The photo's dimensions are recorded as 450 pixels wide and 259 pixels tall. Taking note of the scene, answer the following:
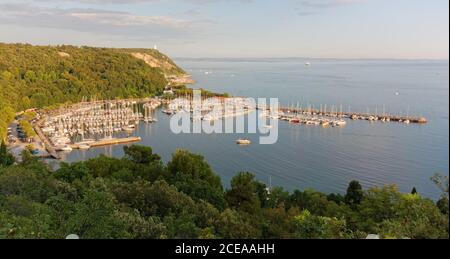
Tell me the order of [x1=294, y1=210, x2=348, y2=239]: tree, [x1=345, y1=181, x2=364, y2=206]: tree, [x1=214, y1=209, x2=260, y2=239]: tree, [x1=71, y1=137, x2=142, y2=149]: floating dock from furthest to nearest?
1. [x1=71, y1=137, x2=142, y2=149]: floating dock
2. [x1=345, y1=181, x2=364, y2=206]: tree
3. [x1=214, y1=209, x2=260, y2=239]: tree
4. [x1=294, y1=210, x2=348, y2=239]: tree

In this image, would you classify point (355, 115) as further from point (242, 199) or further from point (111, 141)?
point (242, 199)

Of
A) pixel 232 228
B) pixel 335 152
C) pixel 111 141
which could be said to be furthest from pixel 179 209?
pixel 111 141

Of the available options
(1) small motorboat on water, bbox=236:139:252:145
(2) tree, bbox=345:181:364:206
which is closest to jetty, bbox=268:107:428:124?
(1) small motorboat on water, bbox=236:139:252:145

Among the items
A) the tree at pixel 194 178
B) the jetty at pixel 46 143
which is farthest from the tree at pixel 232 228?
the jetty at pixel 46 143

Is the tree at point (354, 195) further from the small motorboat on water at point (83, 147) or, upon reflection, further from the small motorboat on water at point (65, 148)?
the small motorboat on water at point (83, 147)

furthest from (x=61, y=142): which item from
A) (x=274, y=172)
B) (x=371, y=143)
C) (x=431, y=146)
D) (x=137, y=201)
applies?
(x=431, y=146)

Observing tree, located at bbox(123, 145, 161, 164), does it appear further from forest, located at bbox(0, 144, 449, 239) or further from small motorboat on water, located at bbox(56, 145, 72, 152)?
small motorboat on water, located at bbox(56, 145, 72, 152)

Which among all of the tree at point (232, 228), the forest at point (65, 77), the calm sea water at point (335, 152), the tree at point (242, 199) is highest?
the forest at point (65, 77)
